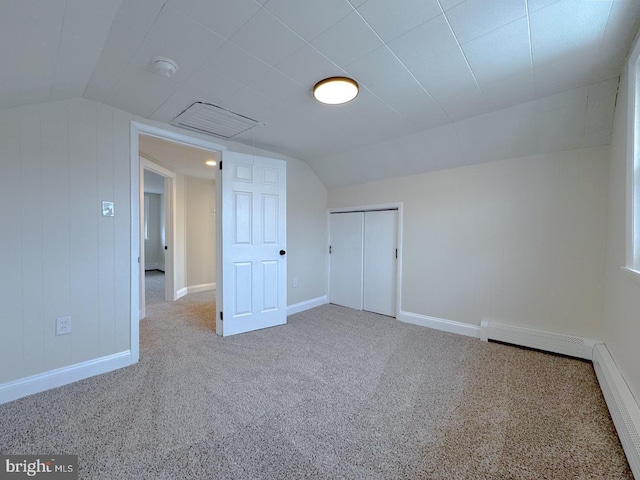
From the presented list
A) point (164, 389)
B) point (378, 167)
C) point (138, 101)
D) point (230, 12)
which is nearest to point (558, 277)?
point (378, 167)

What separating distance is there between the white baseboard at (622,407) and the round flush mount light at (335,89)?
2.47m

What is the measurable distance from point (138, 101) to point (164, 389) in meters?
2.26

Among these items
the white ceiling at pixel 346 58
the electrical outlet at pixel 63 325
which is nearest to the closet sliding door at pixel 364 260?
the white ceiling at pixel 346 58

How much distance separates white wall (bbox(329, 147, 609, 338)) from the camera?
7.82 ft

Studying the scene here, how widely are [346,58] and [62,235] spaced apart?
2.44 m

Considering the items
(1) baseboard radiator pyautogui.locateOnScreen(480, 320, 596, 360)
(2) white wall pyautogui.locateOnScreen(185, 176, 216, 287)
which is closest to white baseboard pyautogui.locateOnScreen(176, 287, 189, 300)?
(2) white wall pyautogui.locateOnScreen(185, 176, 216, 287)

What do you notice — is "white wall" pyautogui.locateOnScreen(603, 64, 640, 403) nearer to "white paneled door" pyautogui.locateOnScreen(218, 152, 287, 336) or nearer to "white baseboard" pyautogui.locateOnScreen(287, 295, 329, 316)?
"white paneled door" pyautogui.locateOnScreen(218, 152, 287, 336)

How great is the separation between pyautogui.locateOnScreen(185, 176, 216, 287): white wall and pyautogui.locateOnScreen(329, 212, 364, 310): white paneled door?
2.73 m

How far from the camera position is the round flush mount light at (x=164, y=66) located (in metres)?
1.61

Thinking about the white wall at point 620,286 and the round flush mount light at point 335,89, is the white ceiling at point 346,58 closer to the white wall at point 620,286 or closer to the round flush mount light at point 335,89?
the round flush mount light at point 335,89

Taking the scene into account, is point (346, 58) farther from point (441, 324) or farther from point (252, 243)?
point (441, 324)

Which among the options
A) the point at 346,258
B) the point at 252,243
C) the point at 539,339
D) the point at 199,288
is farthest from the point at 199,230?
the point at 539,339

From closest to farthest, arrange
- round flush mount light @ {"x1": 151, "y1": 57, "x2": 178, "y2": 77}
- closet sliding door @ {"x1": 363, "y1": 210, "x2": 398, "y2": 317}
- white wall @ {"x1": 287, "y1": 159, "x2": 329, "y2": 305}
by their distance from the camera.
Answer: round flush mount light @ {"x1": 151, "y1": 57, "x2": 178, "y2": 77} < closet sliding door @ {"x1": 363, "y1": 210, "x2": 398, "y2": 317} < white wall @ {"x1": 287, "y1": 159, "x2": 329, "y2": 305}

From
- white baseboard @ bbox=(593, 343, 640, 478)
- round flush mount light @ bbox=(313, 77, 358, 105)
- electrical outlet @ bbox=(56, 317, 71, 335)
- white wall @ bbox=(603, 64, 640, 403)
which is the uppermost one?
round flush mount light @ bbox=(313, 77, 358, 105)
